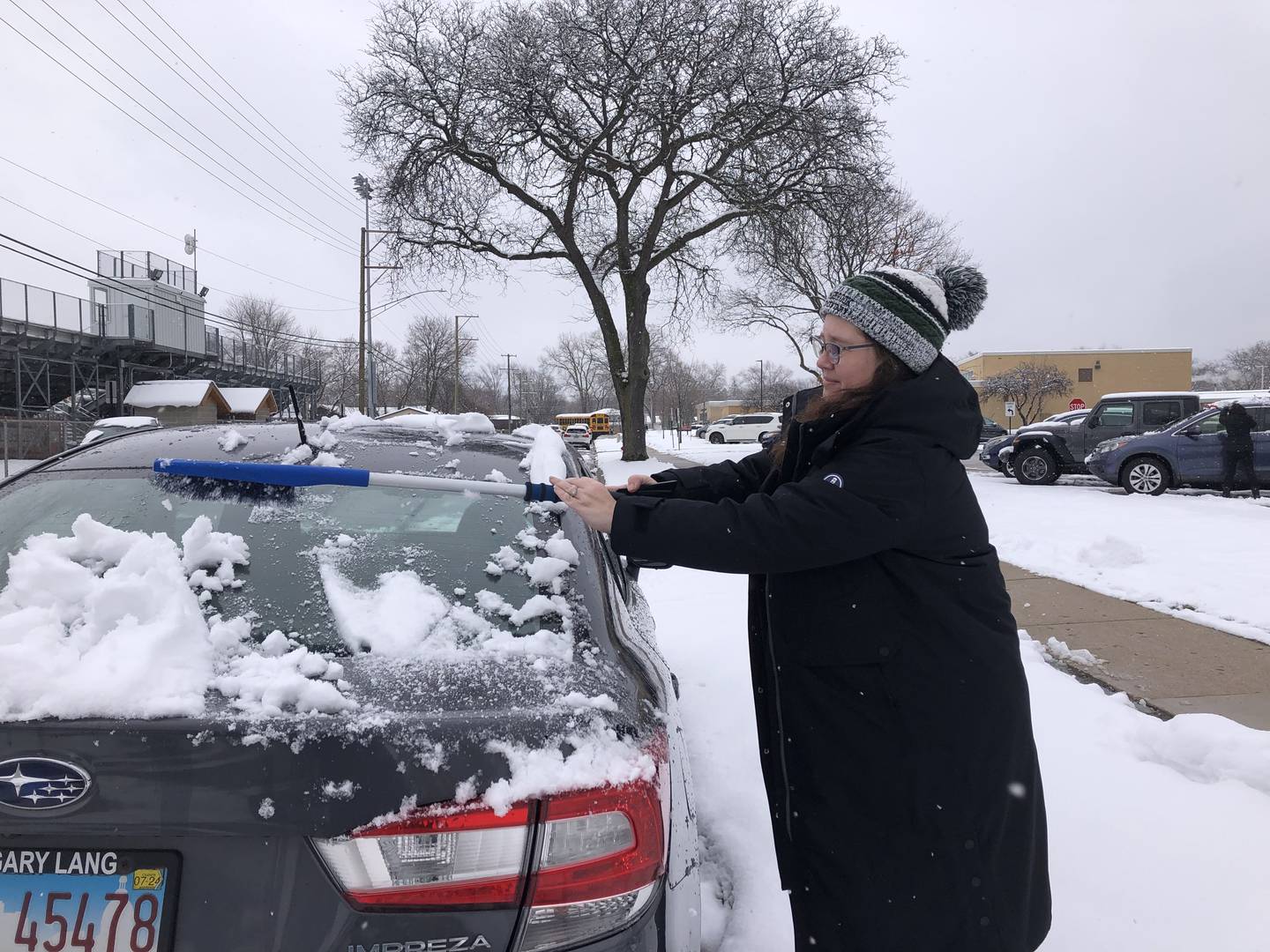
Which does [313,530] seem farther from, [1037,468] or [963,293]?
[1037,468]

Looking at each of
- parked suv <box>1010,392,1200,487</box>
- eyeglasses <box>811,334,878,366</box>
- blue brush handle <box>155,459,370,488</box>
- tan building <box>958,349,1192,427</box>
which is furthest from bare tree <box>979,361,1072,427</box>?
blue brush handle <box>155,459,370,488</box>

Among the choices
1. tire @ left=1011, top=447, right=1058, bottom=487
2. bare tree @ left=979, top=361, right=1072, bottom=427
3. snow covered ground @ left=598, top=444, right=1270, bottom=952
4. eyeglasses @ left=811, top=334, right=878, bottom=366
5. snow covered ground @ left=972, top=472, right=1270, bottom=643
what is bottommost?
snow covered ground @ left=598, top=444, right=1270, bottom=952

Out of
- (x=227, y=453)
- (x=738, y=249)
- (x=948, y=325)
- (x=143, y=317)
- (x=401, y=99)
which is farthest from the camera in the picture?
(x=143, y=317)

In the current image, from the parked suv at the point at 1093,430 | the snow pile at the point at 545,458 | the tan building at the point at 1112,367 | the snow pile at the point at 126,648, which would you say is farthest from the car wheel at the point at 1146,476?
the tan building at the point at 1112,367

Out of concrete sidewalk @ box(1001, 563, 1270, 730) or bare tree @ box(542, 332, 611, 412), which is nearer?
concrete sidewalk @ box(1001, 563, 1270, 730)

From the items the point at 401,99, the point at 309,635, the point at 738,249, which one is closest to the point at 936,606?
the point at 309,635

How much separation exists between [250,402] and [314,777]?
143ft

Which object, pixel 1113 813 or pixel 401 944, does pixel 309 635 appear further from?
pixel 1113 813

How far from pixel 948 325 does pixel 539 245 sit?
23277 mm

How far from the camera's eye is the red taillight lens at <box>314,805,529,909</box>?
1.21m

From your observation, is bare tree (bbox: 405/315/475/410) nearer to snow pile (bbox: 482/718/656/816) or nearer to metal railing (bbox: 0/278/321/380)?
metal railing (bbox: 0/278/321/380)

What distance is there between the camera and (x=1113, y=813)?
310cm

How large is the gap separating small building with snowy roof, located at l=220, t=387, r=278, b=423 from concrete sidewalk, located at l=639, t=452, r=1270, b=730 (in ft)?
126

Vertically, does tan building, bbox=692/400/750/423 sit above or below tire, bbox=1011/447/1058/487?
above
